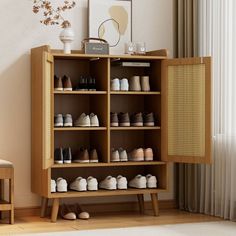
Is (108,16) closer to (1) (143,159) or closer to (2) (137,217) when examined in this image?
(1) (143,159)

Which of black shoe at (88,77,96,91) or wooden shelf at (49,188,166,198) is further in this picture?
black shoe at (88,77,96,91)

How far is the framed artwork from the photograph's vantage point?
616 cm

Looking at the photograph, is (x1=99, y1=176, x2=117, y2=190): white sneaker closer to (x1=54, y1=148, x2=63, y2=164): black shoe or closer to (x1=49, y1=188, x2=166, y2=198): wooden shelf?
(x1=49, y1=188, x2=166, y2=198): wooden shelf

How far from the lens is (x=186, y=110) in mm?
5938

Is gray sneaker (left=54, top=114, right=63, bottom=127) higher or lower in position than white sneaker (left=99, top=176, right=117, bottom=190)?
higher

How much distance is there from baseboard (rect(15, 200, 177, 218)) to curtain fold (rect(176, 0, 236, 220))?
0.18 metres

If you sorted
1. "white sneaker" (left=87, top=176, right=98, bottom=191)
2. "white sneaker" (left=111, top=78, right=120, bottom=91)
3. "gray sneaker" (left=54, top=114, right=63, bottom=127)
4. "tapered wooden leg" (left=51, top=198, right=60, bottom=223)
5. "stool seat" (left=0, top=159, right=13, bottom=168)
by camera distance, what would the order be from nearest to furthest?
"stool seat" (left=0, top=159, right=13, bottom=168), "tapered wooden leg" (left=51, top=198, right=60, bottom=223), "gray sneaker" (left=54, top=114, right=63, bottom=127), "white sneaker" (left=87, top=176, right=98, bottom=191), "white sneaker" (left=111, top=78, right=120, bottom=91)

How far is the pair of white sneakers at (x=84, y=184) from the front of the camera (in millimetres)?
5758


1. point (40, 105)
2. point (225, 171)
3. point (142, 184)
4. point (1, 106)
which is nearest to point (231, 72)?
point (225, 171)

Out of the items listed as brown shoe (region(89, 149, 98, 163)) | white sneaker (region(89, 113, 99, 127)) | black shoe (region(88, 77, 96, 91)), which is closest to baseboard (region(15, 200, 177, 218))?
brown shoe (region(89, 149, 98, 163))

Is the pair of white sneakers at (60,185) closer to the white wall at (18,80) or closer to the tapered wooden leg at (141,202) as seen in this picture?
the white wall at (18,80)

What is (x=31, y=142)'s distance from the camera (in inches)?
235

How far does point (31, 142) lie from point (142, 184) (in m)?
1.05

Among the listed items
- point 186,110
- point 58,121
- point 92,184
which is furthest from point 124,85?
point 92,184
